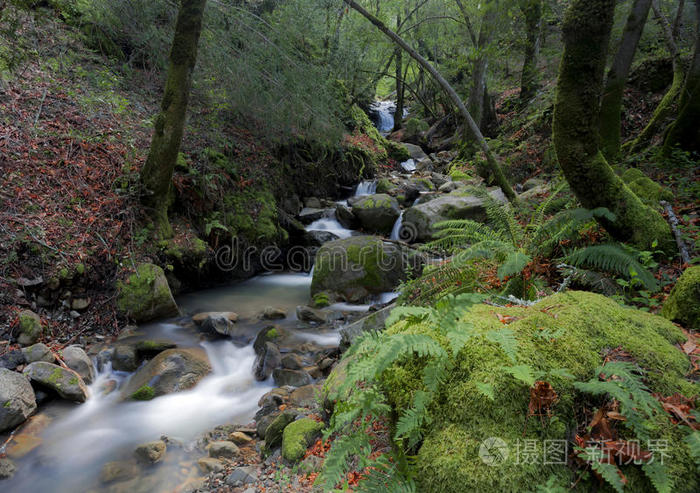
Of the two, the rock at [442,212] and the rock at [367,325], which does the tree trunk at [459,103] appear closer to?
the rock at [442,212]

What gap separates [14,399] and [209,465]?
7.79ft

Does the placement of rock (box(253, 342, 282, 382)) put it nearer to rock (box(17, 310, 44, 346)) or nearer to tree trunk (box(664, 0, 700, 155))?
rock (box(17, 310, 44, 346))

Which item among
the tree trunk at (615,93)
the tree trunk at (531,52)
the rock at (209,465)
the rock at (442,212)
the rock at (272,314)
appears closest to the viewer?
the rock at (209,465)

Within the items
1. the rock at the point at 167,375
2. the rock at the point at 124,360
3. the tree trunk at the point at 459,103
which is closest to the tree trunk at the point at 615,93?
the tree trunk at the point at 459,103

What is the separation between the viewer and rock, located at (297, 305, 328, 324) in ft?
23.1

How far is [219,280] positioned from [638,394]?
28.0 ft

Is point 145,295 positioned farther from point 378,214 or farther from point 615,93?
point 615,93

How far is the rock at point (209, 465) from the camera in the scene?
3.61 m

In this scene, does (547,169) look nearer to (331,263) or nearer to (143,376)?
Answer: (331,263)

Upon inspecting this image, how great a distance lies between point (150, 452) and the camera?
154 inches

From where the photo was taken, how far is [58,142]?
6.71 metres

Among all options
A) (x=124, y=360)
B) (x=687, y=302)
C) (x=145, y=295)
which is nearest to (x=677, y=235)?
(x=687, y=302)

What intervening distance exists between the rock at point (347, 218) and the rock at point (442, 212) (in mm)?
1838

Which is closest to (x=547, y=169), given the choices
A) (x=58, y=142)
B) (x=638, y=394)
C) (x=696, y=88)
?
(x=696, y=88)
